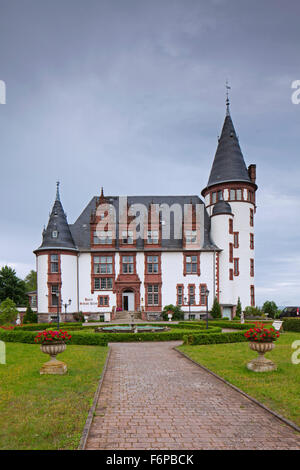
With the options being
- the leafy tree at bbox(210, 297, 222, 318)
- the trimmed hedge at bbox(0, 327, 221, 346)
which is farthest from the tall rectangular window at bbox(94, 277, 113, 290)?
the trimmed hedge at bbox(0, 327, 221, 346)

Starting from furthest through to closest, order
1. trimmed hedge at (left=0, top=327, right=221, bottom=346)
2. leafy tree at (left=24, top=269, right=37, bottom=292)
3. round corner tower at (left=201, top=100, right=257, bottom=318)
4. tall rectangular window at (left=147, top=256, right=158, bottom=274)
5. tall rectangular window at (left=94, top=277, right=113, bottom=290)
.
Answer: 1. leafy tree at (left=24, top=269, right=37, bottom=292)
2. tall rectangular window at (left=147, top=256, right=158, bottom=274)
3. round corner tower at (left=201, top=100, right=257, bottom=318)
4. tall rectangular window at (left=94, top=277, right=113, bottom=290)
5. trimmed hedge at (left=0, top=327, right=221, bottom=346)

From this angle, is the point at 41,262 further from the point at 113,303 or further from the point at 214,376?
the point at 214,376

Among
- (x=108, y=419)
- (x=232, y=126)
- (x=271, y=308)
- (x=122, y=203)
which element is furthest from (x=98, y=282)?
(x=108, y=419)

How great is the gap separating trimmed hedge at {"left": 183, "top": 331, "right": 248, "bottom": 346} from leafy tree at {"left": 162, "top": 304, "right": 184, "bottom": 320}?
1977cm

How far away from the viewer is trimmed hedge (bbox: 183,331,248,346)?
72.6ft

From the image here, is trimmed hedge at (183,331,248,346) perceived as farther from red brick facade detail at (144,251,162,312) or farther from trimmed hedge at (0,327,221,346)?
red brick facade detail at (144,251,162,312)

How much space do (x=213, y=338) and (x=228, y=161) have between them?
30.2m

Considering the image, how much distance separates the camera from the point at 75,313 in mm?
43219

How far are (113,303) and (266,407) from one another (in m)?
36.4

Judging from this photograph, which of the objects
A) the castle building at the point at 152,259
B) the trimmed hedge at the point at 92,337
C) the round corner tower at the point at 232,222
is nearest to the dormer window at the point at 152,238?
the castle building at the point at 152,259

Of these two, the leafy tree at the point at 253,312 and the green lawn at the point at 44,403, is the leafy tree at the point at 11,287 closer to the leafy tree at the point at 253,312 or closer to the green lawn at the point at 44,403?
the leafy tree at the point at 253,312

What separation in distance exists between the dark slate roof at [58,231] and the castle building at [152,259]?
0.41ft

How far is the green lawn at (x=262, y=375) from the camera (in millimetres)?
9448

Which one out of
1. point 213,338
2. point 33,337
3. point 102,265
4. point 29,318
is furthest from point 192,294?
point 33,337
